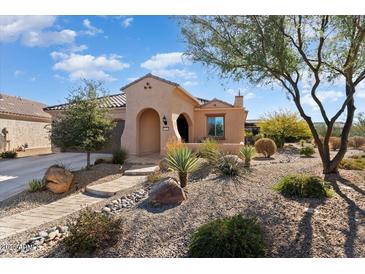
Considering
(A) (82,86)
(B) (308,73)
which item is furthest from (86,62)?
(B) (308,73)

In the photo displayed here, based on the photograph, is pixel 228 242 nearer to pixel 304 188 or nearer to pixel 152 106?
pixel 304 188

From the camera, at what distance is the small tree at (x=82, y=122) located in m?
10.9

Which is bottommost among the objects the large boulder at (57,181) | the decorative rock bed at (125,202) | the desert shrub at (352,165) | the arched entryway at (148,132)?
the decorative rock bed at (125,202)

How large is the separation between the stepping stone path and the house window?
384 inches

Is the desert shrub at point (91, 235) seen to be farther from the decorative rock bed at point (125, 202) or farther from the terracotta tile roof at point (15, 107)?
the terracotta tile roof at point (15, 107)

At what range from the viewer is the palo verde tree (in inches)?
281

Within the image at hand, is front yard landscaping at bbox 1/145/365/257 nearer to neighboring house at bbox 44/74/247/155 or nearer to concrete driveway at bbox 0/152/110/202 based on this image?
concrete driveway at bbox 0/152/110/202

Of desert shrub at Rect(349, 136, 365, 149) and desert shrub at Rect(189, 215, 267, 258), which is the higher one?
desert shrub at Rect(349, 136, 365, 149)

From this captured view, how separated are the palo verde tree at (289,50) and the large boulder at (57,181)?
634 cm

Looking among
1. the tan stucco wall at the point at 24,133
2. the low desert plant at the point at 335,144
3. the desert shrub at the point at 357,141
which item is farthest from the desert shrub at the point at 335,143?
the tan stucco wall at the point at 24,133

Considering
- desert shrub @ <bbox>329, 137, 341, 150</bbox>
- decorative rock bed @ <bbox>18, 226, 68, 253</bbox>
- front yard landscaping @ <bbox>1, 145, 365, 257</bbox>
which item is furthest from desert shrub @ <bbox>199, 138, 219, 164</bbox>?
desert shrub @ <bbox>329, 137, 341, 150</bbox>

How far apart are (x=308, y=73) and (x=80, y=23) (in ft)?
24.4

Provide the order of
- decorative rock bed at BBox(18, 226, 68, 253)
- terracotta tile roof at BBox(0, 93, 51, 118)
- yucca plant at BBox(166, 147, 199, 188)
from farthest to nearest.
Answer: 1. terracotta tile roof at BBox(0, 93, 51, 118)
2. yucca plant at BBox(166, 147, 199, 188)
3. decorative rock bed at BBox(18, 226, 68, 253)

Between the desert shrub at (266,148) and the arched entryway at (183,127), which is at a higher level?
the arched entryway at (183,127)
